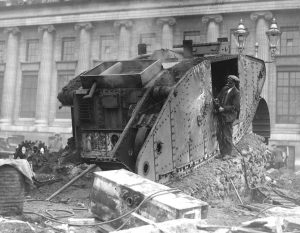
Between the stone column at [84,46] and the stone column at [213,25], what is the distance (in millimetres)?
9945

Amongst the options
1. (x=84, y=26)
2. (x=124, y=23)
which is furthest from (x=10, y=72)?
(x=124, y=23)

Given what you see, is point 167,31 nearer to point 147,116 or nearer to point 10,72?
point 10,72

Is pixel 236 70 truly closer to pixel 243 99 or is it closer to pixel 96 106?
pixel 243 99

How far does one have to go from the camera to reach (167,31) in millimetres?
30781

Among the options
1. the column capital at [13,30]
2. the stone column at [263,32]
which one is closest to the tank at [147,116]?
→ the stone column at [263,32]

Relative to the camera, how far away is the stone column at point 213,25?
29.3 meters

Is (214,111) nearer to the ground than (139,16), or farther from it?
nearer to the ground

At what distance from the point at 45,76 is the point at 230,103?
28.6 meters

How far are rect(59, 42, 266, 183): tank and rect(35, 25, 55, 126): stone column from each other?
27392 mm

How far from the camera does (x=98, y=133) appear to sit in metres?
6.84

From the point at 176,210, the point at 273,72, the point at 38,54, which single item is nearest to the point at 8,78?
the point at 38,54

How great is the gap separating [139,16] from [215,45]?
998 inches

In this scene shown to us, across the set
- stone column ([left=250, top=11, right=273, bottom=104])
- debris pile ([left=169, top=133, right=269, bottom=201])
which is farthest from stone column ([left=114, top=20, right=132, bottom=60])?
debris pile ([left=169, top=133, right=269, bottom=201])

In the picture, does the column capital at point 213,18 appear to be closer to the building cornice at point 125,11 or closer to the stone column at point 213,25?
the stone column at point 213,25
